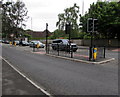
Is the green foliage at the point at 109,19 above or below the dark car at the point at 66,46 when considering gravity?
above

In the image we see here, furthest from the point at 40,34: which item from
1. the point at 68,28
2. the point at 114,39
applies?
the point at 68,28

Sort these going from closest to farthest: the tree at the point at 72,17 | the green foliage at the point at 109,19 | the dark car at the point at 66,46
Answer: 1. the dark car at the point at 66,46
2. the green foliage at the point at 109,19
3. the tree at the point at 72,17

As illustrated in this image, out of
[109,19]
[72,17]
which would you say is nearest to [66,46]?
[109,19]

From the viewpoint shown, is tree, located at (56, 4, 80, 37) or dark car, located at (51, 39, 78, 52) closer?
dark car, located at (51, 39, 78, 52)

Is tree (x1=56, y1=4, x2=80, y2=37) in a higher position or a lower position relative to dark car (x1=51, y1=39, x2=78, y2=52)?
higher

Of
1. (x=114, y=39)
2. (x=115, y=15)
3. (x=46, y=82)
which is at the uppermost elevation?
(x=115, y=15)

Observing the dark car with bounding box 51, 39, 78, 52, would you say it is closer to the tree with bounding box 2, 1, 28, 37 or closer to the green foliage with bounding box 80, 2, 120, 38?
Answer: the green foliage with bounding box 80, 2, 120, 38

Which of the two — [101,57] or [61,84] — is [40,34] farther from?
[61,84]

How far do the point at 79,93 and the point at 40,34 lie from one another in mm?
114881

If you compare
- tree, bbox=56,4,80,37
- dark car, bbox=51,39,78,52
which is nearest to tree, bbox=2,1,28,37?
tree, bbox=56,4,80,37

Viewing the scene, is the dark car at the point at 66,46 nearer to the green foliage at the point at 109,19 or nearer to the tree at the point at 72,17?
the green foliage at the point at 109,19

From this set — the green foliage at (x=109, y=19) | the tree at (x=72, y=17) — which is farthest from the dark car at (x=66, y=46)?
the tree at (x=72, y=17)

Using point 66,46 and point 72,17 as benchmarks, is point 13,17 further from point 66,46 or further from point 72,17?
point 66,46

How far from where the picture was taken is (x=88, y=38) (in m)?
43.2
